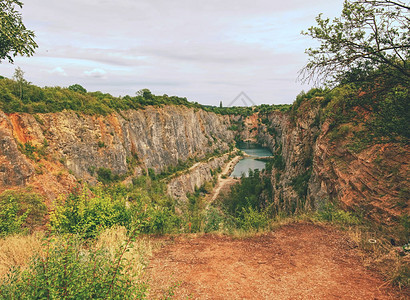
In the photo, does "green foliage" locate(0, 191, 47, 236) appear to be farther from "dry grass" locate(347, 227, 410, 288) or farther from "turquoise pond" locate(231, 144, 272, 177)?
"turquoise pond" locate(231, 144, 272, 177)

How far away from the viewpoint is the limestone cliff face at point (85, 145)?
13.2m

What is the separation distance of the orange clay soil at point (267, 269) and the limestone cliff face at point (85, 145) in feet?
34.2

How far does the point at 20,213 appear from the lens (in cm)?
848

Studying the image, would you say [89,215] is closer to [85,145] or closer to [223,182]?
[85,145]

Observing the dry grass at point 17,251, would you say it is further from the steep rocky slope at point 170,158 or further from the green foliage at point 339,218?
the green foliage at point 339,218

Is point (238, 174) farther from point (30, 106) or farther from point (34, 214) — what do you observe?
point (34, 214)

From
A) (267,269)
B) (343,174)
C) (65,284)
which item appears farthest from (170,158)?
(65,284)

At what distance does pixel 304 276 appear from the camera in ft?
16.7

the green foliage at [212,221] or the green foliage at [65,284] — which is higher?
the green foliage at [65,284]

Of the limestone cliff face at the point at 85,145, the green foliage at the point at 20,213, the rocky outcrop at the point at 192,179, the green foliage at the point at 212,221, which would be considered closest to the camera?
the green foliage at the point at 20,213

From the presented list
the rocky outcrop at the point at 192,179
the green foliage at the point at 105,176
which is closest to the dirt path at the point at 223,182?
the rocky outcrop at the point at 192,179

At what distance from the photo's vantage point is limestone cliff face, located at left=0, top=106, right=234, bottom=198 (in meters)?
13.2

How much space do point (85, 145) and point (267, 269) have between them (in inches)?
881

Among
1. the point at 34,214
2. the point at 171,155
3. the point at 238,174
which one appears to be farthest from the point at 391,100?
the point at 238,174
